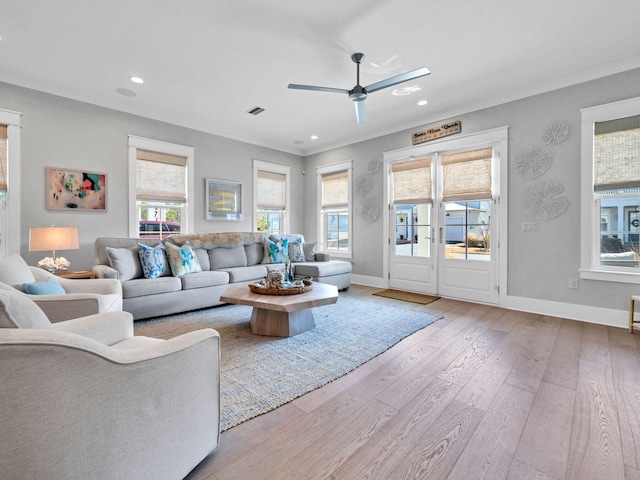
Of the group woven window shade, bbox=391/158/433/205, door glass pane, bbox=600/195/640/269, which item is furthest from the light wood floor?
woven window shade, bbox=391/158/433/205

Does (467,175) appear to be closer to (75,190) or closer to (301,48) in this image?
(301,48)

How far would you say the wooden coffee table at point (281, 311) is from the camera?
272 centimetres

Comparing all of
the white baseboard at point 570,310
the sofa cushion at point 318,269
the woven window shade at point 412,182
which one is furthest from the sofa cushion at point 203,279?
the white baseboard at point 570,310

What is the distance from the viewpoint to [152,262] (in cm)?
366

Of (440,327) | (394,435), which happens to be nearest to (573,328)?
(440,327)

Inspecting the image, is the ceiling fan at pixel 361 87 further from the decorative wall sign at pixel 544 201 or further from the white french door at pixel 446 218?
the decorative wall sign at pixel 544 201

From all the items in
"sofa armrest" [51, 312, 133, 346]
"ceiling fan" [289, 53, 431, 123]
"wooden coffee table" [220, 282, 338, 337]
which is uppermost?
"ceiling fan" [289, 53, 431, 123]

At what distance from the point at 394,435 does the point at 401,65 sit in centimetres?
344

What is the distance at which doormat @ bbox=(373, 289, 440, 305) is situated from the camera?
172 inches

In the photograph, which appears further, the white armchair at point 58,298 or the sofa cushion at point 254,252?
the sofa cushion at point 254,252

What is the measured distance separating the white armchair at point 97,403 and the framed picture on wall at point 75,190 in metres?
3.60

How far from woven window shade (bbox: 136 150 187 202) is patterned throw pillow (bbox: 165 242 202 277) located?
3.48ft

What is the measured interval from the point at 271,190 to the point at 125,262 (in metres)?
3.20

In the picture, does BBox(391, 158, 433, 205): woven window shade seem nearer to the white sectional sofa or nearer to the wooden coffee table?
the white sectional sofa
